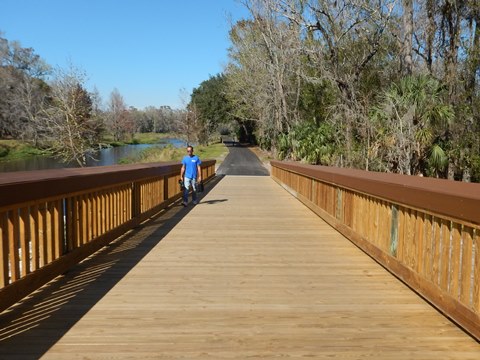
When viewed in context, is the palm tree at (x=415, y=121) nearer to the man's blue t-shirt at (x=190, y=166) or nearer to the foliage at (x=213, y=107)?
the man's blue t-shirt at (x=190, y=166)

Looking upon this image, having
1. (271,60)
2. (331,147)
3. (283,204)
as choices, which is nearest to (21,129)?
(271,60)

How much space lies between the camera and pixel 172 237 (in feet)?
23.8

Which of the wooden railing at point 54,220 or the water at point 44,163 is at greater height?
the wooden railing at point 54,220

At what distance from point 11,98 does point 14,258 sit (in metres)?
85.4

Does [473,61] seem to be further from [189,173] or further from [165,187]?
[165,187]

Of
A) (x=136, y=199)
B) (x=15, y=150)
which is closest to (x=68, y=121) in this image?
(x=136, y=199)

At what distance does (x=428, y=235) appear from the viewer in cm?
414

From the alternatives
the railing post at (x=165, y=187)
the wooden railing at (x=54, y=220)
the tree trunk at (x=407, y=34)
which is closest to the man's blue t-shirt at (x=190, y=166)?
the railing post at (x=165, y=187)

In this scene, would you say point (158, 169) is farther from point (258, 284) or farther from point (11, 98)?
point (11, 98)

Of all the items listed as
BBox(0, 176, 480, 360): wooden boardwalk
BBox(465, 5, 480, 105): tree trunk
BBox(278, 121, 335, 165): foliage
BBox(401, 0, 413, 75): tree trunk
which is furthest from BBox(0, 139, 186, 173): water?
BBox(0, 176, 480, 360): wooden boardwalk

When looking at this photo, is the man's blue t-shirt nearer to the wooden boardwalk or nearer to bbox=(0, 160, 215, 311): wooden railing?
bbox=(0, 160, 215, 311): wooden railing

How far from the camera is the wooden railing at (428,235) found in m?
3.36

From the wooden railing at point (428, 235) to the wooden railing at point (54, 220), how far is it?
3.71 metres

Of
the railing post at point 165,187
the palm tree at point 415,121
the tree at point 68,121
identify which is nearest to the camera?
the railing post at point 165,187
